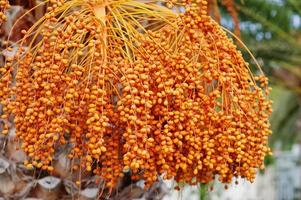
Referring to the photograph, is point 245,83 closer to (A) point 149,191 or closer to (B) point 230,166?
(B) point 230,166

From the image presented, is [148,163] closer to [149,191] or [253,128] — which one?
[253,128]

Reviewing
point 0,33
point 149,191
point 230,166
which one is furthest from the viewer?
point 149,191

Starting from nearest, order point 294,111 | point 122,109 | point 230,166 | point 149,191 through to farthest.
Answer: point 122,109, point 230,166, point 149,191, point 294,111

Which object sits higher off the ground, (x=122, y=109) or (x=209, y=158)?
(x=122, y=109)

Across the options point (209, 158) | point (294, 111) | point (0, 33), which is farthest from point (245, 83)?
point (294, 111)

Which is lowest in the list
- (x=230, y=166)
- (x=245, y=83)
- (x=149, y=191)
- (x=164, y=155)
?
(x=149, y=191)

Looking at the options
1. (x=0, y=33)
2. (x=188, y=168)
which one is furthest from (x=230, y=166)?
(x=0, y=33)

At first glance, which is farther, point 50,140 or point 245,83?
point 245,83
